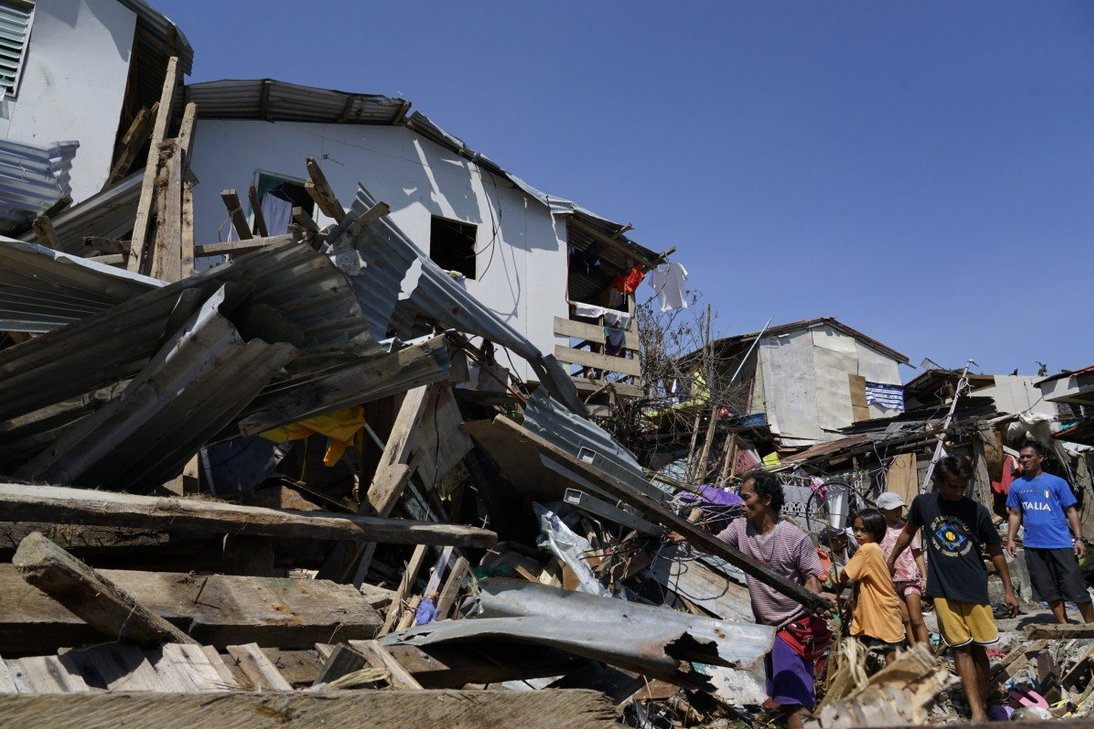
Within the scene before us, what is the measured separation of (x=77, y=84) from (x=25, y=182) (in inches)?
73.4

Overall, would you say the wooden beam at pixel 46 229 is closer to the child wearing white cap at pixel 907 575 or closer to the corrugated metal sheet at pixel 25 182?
the corrugated metal sheet at pixel 25 182

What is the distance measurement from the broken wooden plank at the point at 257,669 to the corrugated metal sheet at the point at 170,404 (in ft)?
4.70

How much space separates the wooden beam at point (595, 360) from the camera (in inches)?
570

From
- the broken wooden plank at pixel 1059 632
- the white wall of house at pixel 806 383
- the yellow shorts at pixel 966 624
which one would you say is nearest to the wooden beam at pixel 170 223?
the yellow shorts at pixel 966 624

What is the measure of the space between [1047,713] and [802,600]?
248 cm

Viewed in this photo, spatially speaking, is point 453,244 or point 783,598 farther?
point 453,244

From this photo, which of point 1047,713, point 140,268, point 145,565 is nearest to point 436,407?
point 140,268

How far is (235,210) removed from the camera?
6012 mm

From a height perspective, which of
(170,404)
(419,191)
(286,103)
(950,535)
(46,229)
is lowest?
(950,535)

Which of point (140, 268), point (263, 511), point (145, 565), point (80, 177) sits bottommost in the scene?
point (145, 565)

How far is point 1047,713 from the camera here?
223 inches

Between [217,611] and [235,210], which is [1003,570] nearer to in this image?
[217,611]

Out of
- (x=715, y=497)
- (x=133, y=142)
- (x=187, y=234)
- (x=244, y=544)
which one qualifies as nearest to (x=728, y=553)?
(x=244, y=544)

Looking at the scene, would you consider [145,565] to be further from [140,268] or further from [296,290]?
[140,268]
